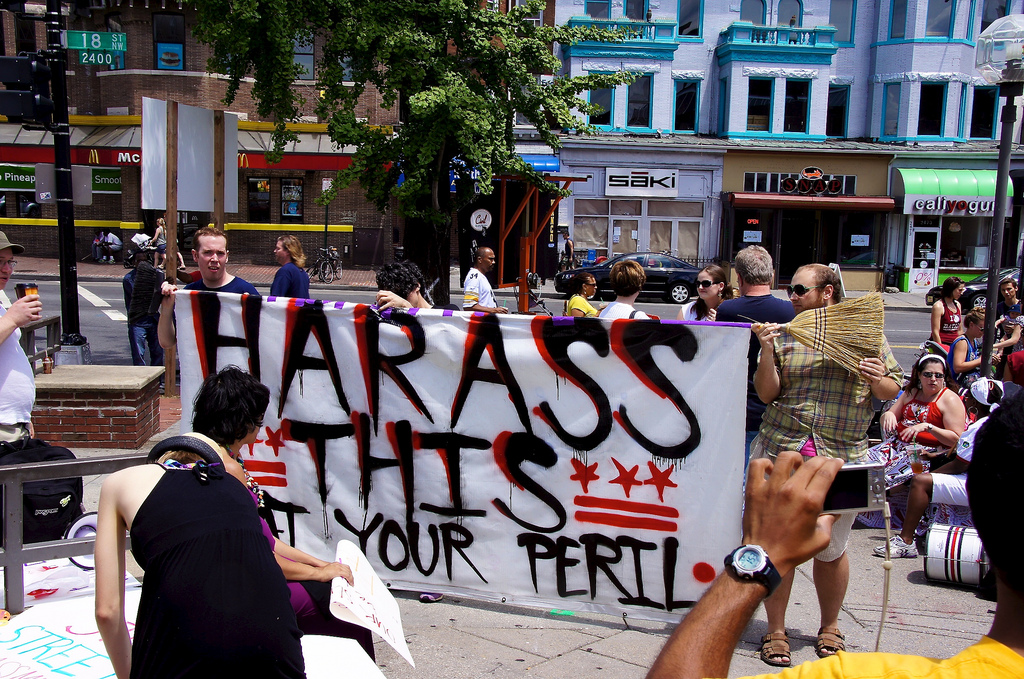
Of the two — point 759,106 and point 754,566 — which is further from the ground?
point 759,106

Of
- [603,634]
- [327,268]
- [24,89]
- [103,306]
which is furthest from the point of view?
[327,268]

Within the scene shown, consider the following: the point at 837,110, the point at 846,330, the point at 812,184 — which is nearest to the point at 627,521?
the point at 846,330

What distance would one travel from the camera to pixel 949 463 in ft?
18.1

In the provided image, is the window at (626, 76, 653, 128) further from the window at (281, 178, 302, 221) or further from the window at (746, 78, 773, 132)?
the window at (281, 178, 302, 221)

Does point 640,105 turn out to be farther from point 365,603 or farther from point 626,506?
point 365,603

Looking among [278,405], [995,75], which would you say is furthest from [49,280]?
[995,75]

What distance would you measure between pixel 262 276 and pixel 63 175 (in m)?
17.0

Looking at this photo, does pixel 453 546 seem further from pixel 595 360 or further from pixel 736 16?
pixel 736 16

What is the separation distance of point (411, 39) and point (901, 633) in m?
7.64

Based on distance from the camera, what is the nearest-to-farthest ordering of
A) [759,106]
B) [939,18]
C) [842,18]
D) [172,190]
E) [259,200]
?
[172,190], [939,18], [259,200], [759,106], [842,18]

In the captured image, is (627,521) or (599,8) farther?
(599,8)

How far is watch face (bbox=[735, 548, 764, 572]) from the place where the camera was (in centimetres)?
142

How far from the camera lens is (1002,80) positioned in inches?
271

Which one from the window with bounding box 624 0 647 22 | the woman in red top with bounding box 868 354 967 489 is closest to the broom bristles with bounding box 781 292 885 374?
the woman in red top with bounding box 868 354 967 489
